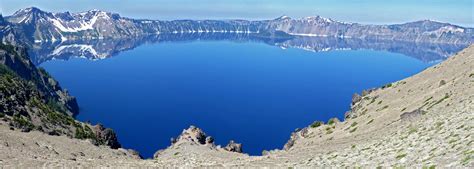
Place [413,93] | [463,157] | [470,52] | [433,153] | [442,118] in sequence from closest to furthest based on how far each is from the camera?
[463,157] → [433,153] → [442,118] → [413,93] → [470,52]

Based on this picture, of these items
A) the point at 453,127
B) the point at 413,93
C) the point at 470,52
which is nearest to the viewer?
the point at 453,127

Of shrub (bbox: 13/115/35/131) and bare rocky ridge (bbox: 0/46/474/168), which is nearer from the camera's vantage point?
bare rocky ridge (bbox: 0/46/474/168)

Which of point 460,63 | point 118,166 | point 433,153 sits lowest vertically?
point 118,166

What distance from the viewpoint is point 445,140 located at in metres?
32.1

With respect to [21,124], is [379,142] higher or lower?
lower

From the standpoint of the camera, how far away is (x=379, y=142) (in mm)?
42125

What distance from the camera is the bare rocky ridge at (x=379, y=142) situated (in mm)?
31856

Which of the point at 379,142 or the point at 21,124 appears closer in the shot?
the point at 379,142

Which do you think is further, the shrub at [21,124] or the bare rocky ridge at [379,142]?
the shrub at [21,124]

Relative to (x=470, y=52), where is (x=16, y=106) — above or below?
below

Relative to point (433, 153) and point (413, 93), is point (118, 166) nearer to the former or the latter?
point (433, 153)

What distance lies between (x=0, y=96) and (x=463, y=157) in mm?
79472

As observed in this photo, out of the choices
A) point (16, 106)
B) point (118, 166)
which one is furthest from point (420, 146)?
point (16, 106)

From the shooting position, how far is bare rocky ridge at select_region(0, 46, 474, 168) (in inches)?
1254
